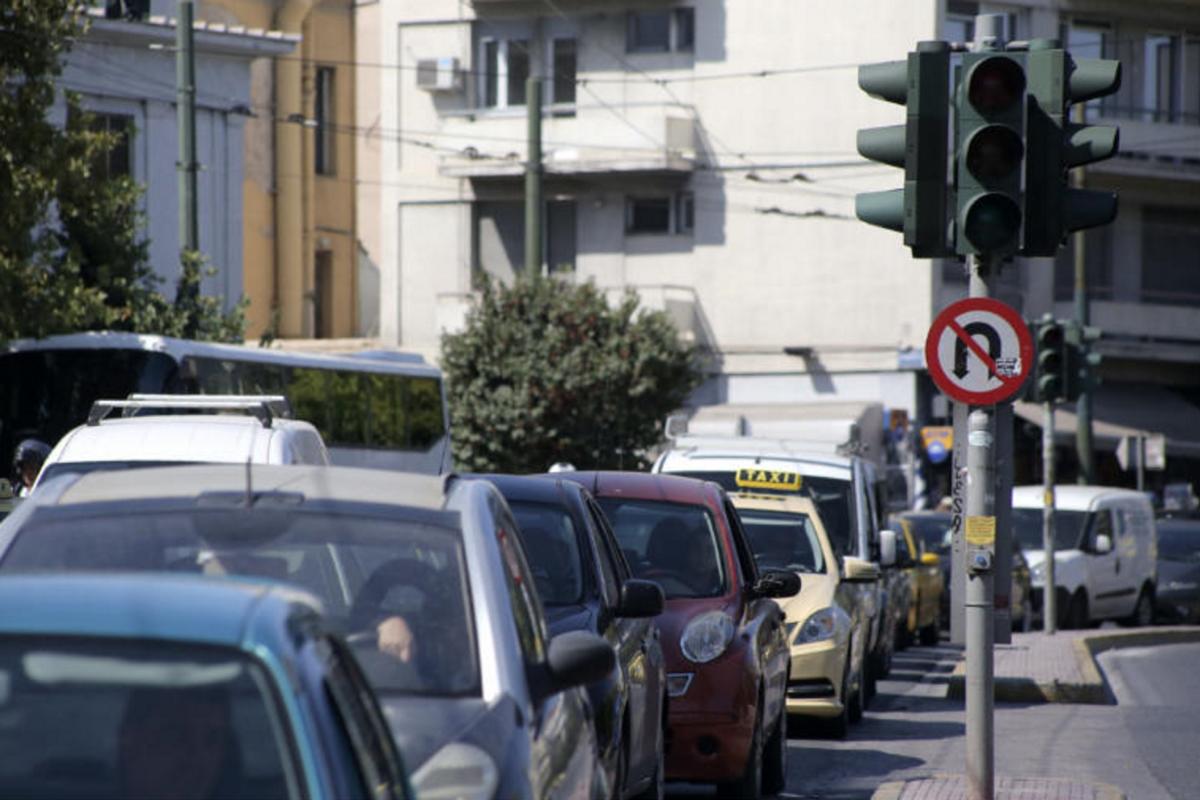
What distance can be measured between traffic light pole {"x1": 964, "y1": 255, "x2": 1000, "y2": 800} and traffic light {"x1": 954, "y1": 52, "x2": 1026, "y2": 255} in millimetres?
256

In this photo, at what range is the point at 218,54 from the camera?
38719mm

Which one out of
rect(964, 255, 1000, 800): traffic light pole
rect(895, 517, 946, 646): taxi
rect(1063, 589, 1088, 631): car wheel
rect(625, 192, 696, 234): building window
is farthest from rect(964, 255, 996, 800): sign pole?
rect(625, 192, 696, 234): building window

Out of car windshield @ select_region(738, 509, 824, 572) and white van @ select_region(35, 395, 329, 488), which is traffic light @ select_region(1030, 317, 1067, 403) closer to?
car windshield @ select_region(738, 509, 824, 572)

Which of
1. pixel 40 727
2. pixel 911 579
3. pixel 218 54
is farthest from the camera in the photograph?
pixel 218 54

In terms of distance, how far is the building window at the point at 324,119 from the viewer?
52344mm

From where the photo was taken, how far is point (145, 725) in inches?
161

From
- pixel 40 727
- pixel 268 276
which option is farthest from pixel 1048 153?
pixel 268 276

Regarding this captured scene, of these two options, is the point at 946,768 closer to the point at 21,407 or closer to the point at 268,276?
the point at 21,407

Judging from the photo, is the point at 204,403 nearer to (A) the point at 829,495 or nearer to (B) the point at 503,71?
(A) the point at 829,495

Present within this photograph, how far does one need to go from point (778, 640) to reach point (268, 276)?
126 ft

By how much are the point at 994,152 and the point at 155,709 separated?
666 cm

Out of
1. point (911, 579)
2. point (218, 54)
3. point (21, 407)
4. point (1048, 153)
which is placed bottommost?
point (911, 579)

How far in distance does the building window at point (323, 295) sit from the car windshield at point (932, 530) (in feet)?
80.0

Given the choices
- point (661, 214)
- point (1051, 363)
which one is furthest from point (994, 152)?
point (661, 214)
